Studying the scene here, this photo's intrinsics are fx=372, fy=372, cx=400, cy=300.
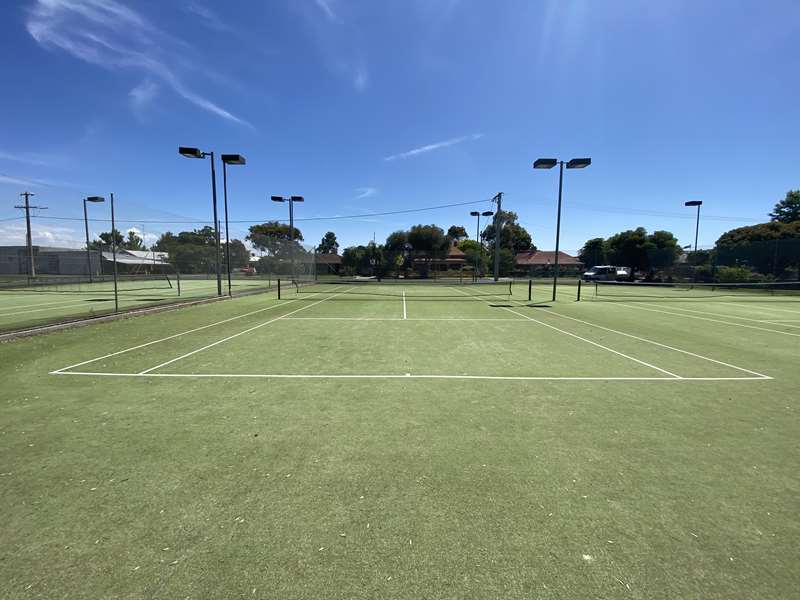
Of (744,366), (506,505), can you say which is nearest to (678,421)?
(506,505)

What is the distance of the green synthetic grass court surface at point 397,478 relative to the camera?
2289 millimetres

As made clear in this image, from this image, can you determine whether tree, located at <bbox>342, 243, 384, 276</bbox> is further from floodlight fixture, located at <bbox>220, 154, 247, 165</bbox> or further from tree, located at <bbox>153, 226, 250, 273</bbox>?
floodlight fixture, located at <bbox>220, 154, 247, 165</bbox>

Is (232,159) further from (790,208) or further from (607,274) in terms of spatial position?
(790,208)

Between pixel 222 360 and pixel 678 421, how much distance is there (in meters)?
7.60

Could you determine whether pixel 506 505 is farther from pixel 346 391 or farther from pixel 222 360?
pixel 222 360

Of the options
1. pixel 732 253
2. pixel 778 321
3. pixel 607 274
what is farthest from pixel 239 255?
pixel 607 274

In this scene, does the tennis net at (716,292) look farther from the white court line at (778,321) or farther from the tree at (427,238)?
the tree at (427,238)

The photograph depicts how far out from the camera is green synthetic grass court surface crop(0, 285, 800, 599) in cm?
229

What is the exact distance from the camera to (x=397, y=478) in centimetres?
335

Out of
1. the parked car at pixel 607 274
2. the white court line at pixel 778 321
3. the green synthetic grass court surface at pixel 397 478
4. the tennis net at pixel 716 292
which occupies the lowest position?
the green synthetic grass court surface at pixel 397 478

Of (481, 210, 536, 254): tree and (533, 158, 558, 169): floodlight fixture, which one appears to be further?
(481, 210, 536, 254): tree

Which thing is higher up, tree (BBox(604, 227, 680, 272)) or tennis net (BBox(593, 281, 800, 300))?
tree (BBox(604, 227, 680, 272))

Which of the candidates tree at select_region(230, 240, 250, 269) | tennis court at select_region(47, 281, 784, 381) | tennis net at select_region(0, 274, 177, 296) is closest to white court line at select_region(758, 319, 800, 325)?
tennis court at select_region(47, 281, 784, 381)

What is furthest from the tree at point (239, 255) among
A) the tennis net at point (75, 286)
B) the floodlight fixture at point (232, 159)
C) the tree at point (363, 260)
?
the tree at point (363, 260)
